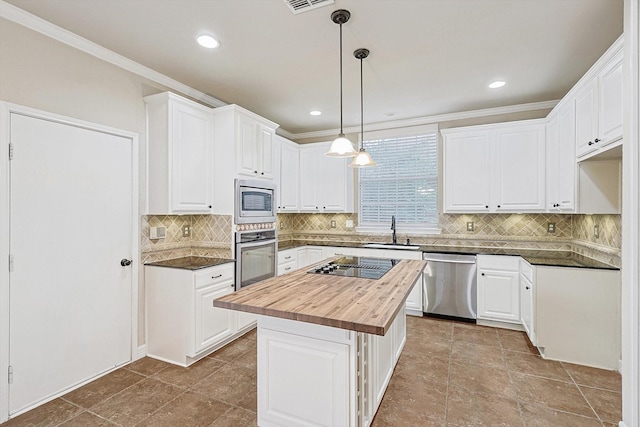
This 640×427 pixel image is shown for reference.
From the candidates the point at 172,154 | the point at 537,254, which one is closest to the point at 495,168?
the point at 537,254

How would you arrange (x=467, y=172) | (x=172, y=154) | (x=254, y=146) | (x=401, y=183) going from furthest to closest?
1. (x=401, y=183)
2. (x=467, y=172)
3. (x=254, y=146)
4. (x=172, y=154)

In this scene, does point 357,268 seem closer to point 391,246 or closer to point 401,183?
point 391,246

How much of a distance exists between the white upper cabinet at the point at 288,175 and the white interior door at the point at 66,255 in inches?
81.5

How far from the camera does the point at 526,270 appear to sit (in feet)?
10.8

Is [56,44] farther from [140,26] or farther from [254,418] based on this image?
[254,418]

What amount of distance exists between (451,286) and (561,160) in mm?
1846

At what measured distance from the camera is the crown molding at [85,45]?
2.12 metres

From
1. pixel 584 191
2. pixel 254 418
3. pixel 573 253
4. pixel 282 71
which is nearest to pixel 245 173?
pixel 282 71

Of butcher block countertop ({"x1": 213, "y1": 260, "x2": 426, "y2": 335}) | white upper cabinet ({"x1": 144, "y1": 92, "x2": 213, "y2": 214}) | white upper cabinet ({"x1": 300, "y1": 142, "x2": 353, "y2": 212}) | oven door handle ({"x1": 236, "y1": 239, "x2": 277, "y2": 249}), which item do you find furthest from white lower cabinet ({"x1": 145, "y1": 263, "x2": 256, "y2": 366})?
white upper cabinet ({"x1": 300, "y1": 142, "x2": 353, "y2": 212})

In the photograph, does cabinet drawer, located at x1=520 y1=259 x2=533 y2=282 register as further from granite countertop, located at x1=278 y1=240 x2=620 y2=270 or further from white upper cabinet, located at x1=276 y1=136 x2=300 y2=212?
white upper cabinet, located at x1=276 y1=136 x2=300 y2=212

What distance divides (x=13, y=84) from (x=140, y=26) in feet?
3.12

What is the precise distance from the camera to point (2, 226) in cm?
208

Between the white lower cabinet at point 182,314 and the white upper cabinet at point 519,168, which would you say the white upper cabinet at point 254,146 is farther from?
the white upper cabinet at point 519,168

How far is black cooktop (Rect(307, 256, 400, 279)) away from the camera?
7.91ft
